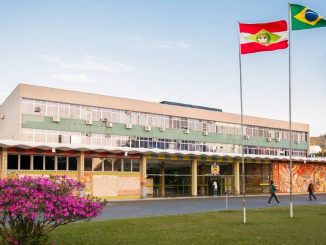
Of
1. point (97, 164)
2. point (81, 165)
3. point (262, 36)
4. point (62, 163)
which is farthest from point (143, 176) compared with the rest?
point (262, 36)

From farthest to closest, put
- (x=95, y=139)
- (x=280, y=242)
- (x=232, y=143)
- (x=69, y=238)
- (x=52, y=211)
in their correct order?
1. (x=232, y=143)
2. (x=95, y=139)
3. (x=69, y=238)
4. (x=280, y=242)
5. (x=52, y=211)

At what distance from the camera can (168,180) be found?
5003 centimetres

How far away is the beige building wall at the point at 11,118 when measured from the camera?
4788 cm

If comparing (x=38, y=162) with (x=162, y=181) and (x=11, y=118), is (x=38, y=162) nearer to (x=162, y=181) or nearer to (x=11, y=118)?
(x=11, y=118)

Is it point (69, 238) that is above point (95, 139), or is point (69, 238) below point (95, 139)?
below

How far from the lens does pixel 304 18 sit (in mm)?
21297

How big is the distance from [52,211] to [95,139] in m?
42.9

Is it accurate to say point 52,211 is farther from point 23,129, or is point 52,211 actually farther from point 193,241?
point 23,129

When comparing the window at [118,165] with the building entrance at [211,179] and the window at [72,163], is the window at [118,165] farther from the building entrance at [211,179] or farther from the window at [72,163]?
the building entrance at [211,179]

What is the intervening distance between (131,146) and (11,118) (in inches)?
540

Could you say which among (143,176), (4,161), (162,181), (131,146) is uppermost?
(131,146)

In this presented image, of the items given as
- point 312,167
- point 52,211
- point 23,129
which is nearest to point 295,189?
point 312,167

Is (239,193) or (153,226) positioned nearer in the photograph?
(153,226)

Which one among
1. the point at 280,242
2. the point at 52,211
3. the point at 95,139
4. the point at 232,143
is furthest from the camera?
the point at 232,143
